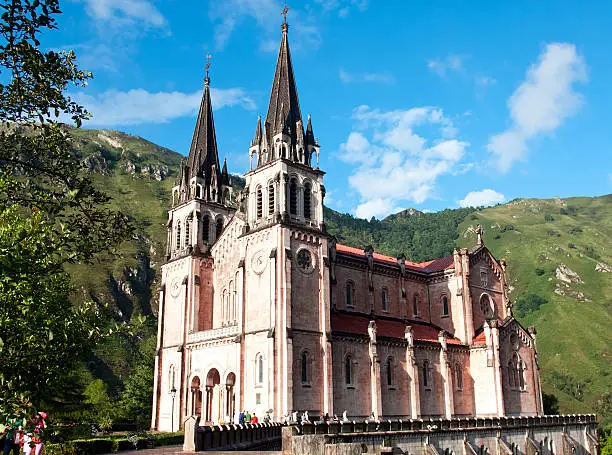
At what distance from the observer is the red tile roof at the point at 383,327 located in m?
48.7

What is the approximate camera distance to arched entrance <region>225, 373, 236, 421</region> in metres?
45.8

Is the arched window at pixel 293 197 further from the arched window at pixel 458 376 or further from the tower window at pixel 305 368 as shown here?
the arched window at pixel 458 376

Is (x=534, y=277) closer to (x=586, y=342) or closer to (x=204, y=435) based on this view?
(x=586, y=342)

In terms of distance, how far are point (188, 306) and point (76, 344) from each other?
39.1 m

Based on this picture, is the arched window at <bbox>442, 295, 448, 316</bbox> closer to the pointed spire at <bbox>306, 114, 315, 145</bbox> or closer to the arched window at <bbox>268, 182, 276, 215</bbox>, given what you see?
the pointed spire at <bbox>306, 114, 315, 145</bbox>

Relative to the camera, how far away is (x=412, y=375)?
1960 inches

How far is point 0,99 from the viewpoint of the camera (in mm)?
13109

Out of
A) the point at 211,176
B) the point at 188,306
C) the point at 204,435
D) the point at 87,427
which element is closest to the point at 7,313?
the point at 87,427

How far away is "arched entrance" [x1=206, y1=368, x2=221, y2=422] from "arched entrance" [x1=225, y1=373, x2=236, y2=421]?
2.25 m

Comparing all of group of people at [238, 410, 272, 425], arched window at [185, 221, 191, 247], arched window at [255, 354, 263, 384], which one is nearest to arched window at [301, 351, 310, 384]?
arched window at [255, 354, 263, 384]

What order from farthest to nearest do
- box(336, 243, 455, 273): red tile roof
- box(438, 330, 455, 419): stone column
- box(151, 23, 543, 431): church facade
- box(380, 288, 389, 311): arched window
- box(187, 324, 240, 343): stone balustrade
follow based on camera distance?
box(336, 243, 455, 273): red tile roof < box(380, 288, 389, 311): arched window < box(438, 330, 455, 419): stone column < box(187, 324, 240, 343): stone balustrade < box(151, 23, 543, 431): church facade

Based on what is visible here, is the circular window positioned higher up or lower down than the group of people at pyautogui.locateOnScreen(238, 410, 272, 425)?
higher up

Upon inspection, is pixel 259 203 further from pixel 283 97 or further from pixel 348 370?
pixel 348 370

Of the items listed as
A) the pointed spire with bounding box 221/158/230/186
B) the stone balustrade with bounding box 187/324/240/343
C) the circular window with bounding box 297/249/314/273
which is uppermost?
the pointed spire with bounding box 221/158/230/186
